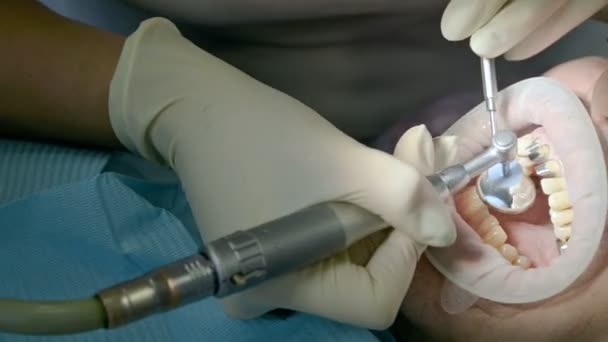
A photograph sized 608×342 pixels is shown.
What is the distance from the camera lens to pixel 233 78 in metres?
0.98

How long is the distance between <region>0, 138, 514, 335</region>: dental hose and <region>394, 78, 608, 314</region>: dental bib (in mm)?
127

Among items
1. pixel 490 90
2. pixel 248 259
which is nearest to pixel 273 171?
pixel 248 259

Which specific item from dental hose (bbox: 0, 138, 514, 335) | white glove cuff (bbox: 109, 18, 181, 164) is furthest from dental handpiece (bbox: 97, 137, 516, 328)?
white glove cuff (bbox: 109, 18, 181, 164)

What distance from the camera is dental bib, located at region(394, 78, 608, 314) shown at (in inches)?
37.8

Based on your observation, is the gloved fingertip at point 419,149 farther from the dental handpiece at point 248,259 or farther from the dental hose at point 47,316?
the dental hose at point 47,316

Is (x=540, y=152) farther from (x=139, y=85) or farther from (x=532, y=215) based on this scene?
(x=139, y=85)

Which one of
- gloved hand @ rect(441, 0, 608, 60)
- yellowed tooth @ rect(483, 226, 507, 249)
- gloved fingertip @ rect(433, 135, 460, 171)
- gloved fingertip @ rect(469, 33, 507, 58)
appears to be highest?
gloved hand @ rect(441, 0, 608, 60)

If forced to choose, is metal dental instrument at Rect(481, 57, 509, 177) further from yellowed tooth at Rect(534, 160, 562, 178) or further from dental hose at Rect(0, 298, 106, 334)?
dental hose at Rect(0, 298, 106, 334)

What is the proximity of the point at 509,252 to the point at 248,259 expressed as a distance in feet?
1.48

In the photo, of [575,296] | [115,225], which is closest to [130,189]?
[115,225]

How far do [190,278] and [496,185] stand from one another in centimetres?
52

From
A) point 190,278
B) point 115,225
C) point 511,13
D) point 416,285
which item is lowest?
point 416,285

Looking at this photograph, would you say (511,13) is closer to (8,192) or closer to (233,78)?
(233,78)

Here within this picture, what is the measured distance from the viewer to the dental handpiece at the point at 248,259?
0.64 m
